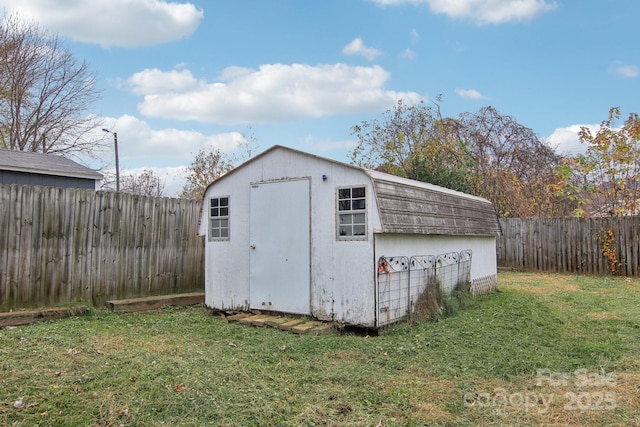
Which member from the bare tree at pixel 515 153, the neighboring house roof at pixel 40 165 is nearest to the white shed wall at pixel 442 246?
the neighboring house roof at pixel 40 165

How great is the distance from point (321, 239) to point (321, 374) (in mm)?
2556

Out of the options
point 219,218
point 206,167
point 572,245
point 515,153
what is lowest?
point 572,245

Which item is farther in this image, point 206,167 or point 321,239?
point 206,167

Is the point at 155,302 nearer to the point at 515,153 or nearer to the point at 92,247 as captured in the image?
the point at 92,247

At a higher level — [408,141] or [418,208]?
[408,141]

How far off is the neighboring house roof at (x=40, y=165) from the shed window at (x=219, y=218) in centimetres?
603

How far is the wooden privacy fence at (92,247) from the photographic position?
632 centimetres

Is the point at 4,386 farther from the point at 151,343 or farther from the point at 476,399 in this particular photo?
the point at 476,399

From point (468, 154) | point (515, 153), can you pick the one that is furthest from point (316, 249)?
point (515, 153)

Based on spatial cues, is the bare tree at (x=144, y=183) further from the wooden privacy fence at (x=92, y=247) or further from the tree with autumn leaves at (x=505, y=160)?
the wooden privacy fence at (x=92, y=247)

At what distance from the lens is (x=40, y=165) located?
442 inches

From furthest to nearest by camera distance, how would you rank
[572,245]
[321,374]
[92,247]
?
1. [572,245]
2. [92,247]
3. [321,374]

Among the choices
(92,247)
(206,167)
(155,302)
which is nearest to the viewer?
(92,247)

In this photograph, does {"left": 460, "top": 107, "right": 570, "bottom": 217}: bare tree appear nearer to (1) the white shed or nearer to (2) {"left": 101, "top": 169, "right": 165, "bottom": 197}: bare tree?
(1) the white shed
